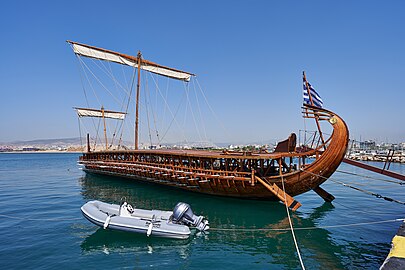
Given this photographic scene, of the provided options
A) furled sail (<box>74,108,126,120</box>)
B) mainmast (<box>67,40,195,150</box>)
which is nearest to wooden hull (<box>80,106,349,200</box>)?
mainmast (<box>67,40,195,150</box>)

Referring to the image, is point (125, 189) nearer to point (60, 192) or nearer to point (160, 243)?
point (60, 192)

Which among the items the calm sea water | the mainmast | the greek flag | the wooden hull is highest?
the mainmast

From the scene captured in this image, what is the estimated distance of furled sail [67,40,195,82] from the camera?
2727 centimetres

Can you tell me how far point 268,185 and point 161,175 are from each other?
996cm

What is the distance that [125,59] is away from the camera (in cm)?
2983

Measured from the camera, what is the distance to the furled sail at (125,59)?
89.5 feet

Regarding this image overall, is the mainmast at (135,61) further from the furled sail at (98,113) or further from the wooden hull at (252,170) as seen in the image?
the furled sail at (98,113)

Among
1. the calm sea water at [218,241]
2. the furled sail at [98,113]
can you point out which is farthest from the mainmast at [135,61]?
the furled sail at [98,113]

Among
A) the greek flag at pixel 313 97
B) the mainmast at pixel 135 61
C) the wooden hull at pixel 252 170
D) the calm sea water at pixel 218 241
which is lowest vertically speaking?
the calm sea water at pixel 218 241

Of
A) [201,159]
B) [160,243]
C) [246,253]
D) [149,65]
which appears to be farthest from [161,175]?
Answer: [149,65]

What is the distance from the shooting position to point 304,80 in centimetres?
1569

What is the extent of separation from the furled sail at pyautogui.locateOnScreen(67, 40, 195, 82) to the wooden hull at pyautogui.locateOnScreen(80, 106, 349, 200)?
11.7m

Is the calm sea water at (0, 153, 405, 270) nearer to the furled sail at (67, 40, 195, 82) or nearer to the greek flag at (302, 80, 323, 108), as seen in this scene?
the greek flag at (302, 80, 323, 108)

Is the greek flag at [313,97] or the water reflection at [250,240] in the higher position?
the greek flag at [313,97]
